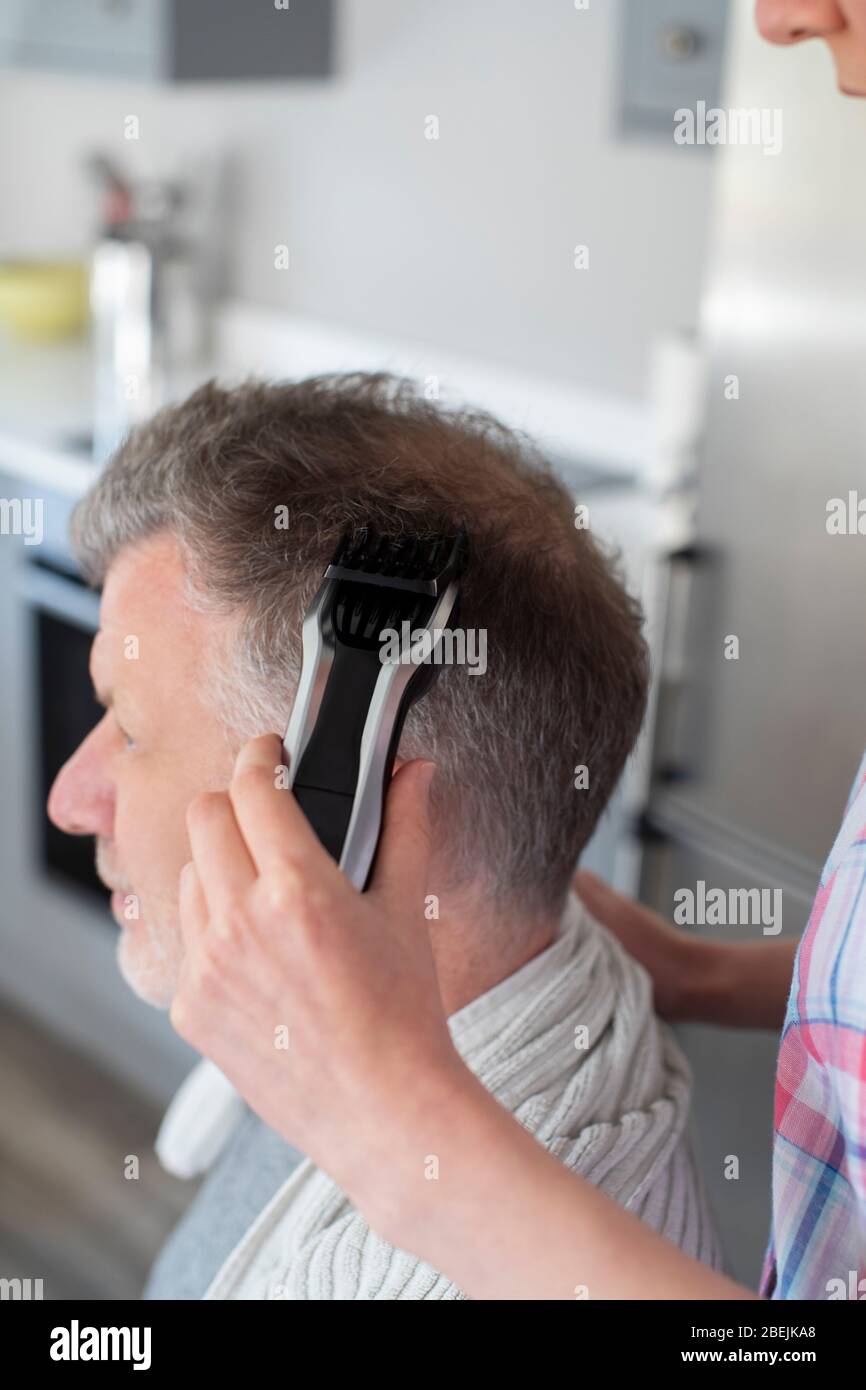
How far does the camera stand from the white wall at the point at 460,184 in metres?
2.20

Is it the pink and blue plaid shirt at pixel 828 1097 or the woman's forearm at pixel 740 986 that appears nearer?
the pink and blue plaid shirt at pixel 828 1097

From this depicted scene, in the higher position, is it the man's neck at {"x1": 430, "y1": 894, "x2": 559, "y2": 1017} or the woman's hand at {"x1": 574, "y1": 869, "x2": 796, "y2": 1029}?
the man's neck at {"x1": 430, "y1": 894, "x2": 559, "y2": 1017}

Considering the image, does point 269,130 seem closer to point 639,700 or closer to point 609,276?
point 609,276

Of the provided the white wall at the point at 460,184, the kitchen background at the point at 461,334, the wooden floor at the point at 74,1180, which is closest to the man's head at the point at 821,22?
the kitchen background at the point at 461,334

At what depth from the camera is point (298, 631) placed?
855 millimetres

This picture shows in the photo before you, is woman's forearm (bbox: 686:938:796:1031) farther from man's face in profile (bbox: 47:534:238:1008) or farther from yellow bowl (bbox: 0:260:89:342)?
yellow bowl (bbox: 0:260:89:342)

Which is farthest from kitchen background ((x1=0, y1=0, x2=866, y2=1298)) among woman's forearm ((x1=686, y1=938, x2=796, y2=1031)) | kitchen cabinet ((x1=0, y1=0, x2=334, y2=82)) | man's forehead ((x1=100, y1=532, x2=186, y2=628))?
man's forehead ((x1=100, y1=532, x2=186, y2=628))

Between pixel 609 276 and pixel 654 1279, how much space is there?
193 cm

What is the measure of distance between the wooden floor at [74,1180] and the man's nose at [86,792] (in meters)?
1.27

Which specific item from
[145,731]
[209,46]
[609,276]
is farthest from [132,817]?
[209,46]

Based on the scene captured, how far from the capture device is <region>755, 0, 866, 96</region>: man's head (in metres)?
0.77

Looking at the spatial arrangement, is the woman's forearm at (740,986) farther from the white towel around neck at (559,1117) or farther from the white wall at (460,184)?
the white wall at (460,184)

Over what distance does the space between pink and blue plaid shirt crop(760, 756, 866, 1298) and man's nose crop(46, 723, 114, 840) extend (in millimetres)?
475
